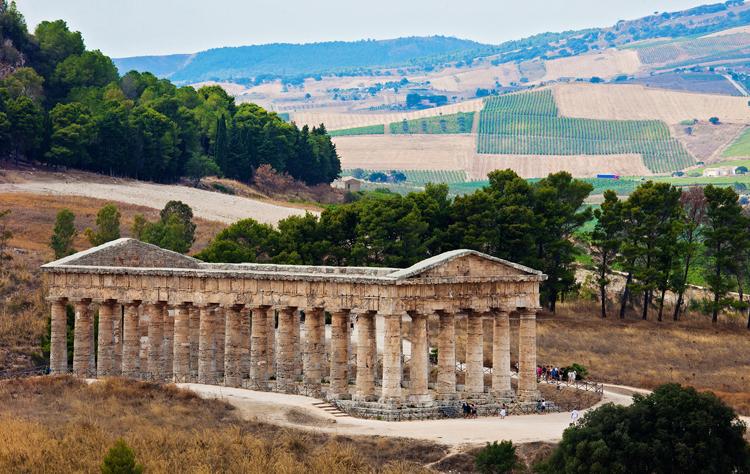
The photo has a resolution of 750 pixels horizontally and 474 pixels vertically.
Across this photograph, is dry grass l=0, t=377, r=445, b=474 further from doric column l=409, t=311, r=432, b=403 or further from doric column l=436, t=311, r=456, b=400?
doric column l=436, t=311, r=456, b=400

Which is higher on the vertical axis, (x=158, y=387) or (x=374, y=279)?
(x=374, y=279)

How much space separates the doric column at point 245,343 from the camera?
86.2m

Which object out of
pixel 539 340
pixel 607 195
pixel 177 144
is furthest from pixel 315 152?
pixel 539 340

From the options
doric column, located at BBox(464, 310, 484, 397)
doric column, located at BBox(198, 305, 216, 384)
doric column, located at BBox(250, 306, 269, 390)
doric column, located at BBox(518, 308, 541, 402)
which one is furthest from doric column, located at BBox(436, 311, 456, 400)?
doric column, located at BBox(198, 305, 216, 384)

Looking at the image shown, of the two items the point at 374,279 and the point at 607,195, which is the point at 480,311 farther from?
the point at 607,195

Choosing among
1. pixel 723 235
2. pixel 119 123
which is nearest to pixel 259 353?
pixel 723 235

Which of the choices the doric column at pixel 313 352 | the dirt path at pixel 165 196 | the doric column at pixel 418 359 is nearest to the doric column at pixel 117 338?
the doric column at pixel 313 352

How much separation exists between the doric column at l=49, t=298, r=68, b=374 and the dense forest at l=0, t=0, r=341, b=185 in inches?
2190

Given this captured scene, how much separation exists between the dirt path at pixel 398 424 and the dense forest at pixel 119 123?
223ft

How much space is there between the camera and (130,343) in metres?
87.9

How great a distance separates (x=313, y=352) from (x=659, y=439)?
2191 centimetres

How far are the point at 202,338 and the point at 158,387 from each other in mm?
5251

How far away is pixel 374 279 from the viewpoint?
77188 mm

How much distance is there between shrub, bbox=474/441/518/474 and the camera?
6662cm
